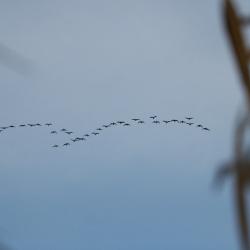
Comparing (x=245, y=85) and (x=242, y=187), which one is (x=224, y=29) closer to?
(x=245, y=85)

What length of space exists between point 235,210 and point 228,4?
1.45 m

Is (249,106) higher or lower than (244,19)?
lower

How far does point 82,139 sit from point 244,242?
1054cm

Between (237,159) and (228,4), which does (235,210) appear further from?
(228,4)

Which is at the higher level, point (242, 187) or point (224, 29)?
point (224, 29)

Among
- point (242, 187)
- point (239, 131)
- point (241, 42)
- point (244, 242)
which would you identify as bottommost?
point (244, 242)

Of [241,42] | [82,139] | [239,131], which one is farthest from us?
[82,139]

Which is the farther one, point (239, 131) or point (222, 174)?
point (239, 131)

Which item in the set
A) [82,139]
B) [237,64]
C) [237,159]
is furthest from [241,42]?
[82,139]

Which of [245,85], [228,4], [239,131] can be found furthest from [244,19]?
[239,131]

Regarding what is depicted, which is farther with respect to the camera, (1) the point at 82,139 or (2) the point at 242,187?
(1) the point at 82,139

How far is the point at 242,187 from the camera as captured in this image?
4785 mm

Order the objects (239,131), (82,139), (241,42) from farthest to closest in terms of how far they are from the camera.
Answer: (82,139), (239,131), (241,42)

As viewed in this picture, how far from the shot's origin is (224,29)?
4.74 metres
